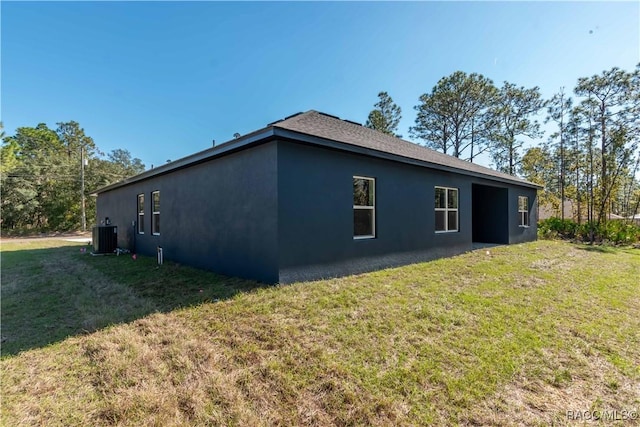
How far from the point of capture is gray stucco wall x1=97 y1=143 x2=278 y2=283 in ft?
17.0

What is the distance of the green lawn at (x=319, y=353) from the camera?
7.04 feet

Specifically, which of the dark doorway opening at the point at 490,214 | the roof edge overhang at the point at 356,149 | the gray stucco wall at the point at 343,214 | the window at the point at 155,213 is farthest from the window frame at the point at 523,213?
the window at the point at 155,213

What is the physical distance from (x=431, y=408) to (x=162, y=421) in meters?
1.96

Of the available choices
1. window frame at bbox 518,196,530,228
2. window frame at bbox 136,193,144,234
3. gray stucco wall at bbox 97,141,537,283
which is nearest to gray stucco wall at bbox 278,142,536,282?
gray stucco wall at bbox 97,141,537,283

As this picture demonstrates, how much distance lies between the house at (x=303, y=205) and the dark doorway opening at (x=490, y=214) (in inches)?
108

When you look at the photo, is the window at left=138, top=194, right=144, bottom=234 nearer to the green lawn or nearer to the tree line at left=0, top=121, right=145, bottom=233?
the green lawn

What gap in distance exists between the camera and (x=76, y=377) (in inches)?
98.3

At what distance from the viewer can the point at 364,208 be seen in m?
6.43

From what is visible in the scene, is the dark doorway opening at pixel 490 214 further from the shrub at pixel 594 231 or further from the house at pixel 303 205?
the shrub at pixel 594 231

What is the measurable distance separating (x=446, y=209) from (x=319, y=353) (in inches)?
284

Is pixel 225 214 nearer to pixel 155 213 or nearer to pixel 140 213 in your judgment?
pixel 155 213

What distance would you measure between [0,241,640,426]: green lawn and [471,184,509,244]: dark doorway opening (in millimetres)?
6578

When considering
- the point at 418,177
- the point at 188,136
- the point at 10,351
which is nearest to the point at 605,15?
the point at 418,177

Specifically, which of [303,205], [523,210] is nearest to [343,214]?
[303,205]
